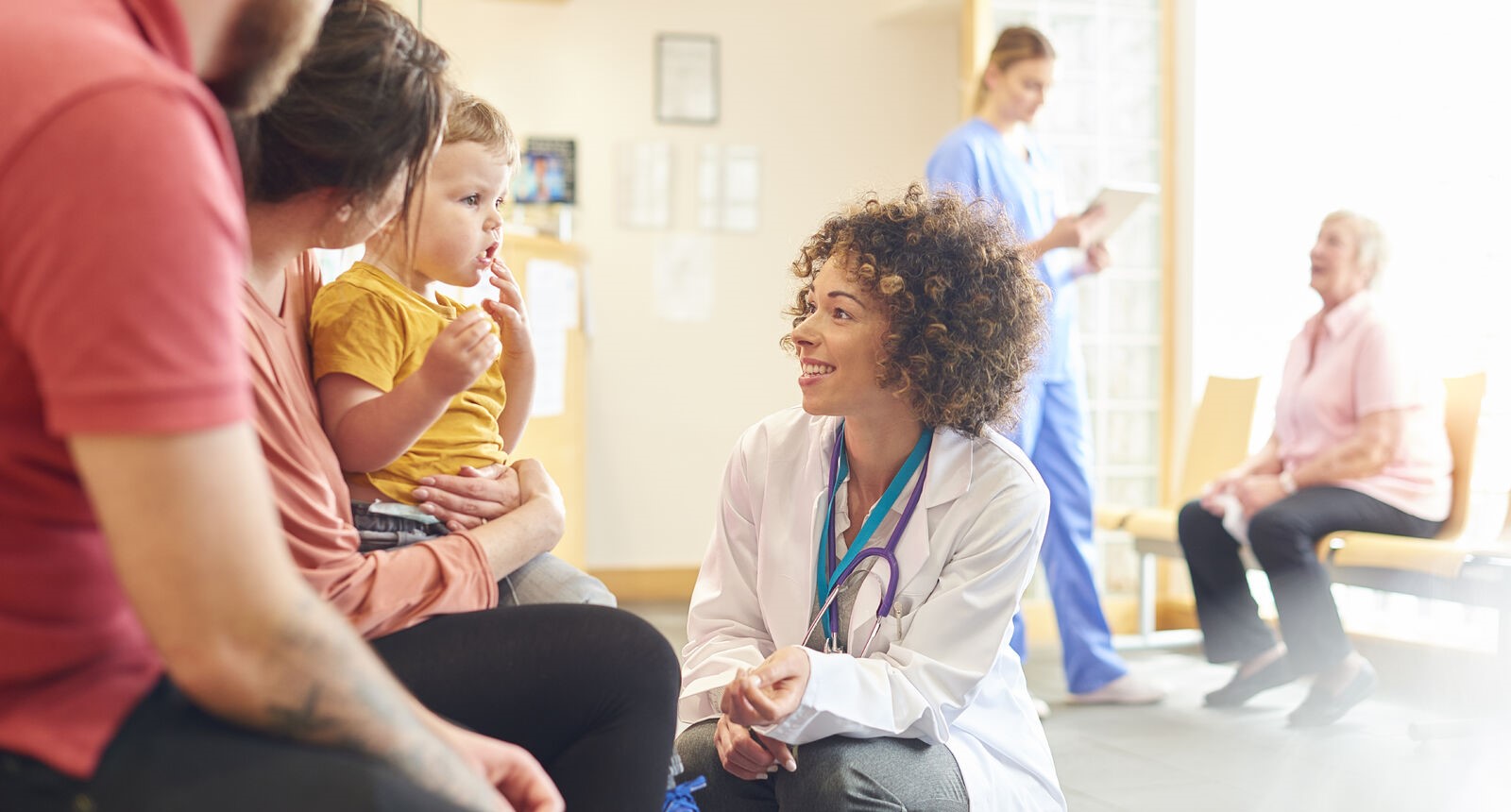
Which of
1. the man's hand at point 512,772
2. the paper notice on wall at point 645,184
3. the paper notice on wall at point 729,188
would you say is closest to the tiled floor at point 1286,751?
the man's hand at point 512,772

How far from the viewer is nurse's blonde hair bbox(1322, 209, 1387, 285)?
3736mm

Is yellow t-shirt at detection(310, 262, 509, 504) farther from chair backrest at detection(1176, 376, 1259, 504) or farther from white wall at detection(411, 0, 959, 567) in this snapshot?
white wall at detection(411, 0, 959, 567)

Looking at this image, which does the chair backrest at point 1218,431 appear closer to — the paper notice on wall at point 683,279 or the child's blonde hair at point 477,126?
the paper notice on wall at point 683,279

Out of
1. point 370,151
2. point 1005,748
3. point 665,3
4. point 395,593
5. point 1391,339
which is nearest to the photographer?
point 370,151

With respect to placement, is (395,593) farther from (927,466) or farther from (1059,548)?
(1059,548)

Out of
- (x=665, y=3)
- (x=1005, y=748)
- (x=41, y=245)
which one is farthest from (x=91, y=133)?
(x=665, y=3)

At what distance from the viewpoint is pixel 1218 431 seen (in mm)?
4445

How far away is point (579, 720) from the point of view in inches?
47.8

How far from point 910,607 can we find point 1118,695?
2.23 metres

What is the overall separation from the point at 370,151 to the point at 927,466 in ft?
2.83

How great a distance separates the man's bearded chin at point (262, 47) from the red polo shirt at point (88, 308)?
0.26 ft

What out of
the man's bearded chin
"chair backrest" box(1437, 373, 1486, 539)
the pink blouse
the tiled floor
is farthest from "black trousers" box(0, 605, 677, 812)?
"chair backrest" box(1437, 373, 1486, 539)

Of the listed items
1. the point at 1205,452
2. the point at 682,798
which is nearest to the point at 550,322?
the point at 1205,452

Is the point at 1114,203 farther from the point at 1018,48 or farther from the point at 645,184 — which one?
the point at 645,184
